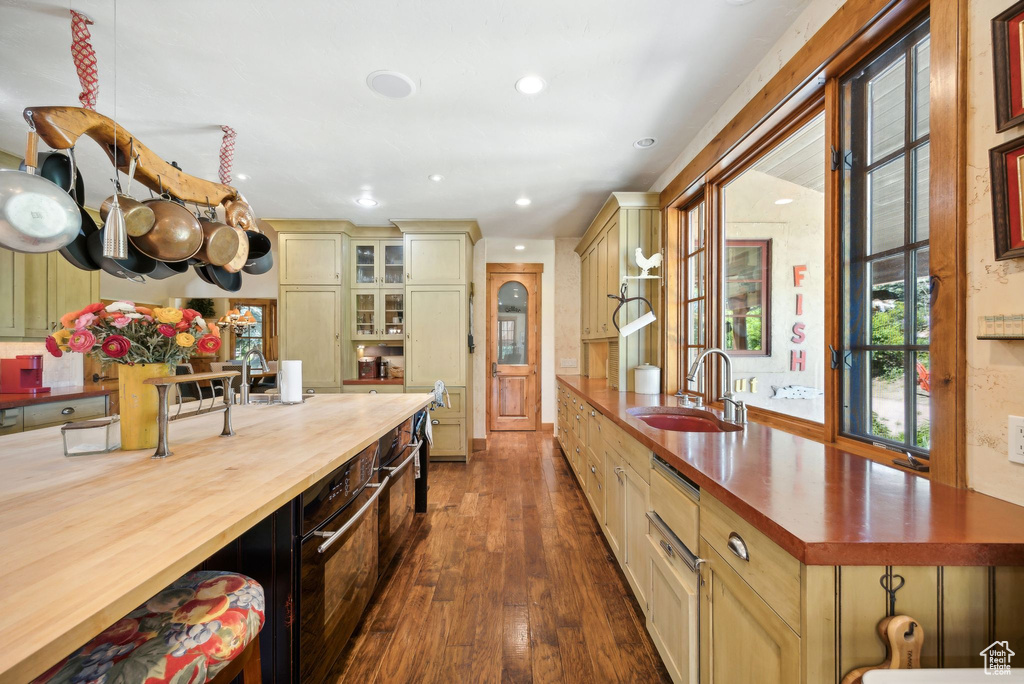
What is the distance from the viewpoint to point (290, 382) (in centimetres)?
236

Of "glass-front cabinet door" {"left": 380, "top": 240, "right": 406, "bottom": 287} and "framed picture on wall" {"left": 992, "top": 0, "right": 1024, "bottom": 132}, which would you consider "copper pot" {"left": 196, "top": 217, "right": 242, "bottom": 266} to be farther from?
"framed picture on wall" {"left": 992, "top": 0, "right": 1024, "bottom": 132}

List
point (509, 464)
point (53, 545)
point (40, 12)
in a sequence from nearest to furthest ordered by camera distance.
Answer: point (53, 545) → point (40, 12) → point (509, 464)

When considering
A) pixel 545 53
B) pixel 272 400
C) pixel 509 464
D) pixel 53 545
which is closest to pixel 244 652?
pixel 53 545

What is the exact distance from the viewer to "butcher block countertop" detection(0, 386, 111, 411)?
105 inches

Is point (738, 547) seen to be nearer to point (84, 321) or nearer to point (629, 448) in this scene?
point (629, 448)

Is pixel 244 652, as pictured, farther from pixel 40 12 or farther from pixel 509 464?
pixel 509 464

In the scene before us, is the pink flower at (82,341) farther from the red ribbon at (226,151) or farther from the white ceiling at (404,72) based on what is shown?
the red ribbon at (226,151)

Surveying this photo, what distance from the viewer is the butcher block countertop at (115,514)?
527 millimetres

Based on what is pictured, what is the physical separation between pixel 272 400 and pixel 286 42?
75.8 inches

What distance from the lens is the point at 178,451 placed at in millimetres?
Answer: 1307

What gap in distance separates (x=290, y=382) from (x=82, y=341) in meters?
1.21

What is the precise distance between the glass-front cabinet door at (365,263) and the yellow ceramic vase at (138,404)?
11.1ft

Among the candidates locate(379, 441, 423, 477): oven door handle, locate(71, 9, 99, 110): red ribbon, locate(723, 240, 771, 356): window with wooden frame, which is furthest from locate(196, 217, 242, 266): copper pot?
locate(723, 240, 771, 356): window with wooden frame

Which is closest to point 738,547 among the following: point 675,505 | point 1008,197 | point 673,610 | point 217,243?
point 675,505
